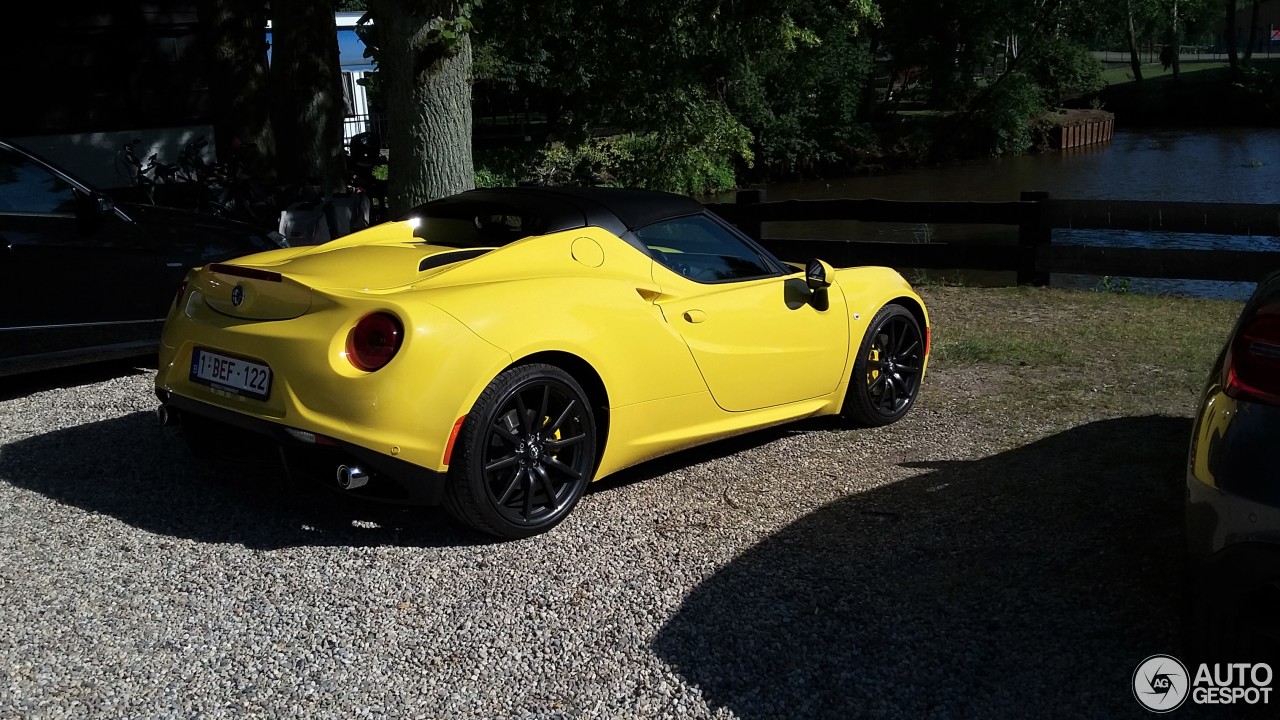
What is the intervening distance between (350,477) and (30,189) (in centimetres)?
423

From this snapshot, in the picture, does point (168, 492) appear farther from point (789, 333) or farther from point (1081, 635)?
point (1081, 635)

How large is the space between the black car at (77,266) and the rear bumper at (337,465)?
295cm

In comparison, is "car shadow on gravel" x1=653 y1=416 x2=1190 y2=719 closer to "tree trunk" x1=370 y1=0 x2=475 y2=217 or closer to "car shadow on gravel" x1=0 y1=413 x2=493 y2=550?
"car shadow on gravel" x1=0 y1=413 x2=493 y2=550

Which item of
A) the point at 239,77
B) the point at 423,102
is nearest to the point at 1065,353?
the point at 423,102

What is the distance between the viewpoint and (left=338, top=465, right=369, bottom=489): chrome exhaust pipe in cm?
421

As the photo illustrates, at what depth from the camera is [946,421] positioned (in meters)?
6.57

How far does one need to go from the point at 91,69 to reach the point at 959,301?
1451cm

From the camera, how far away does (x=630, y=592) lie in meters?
4.12

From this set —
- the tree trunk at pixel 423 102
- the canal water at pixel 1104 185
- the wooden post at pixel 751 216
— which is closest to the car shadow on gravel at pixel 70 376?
the tree trunk at pixel 423 102

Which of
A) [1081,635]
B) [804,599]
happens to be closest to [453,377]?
[804,599]

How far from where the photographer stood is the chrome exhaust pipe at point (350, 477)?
4.21 meters

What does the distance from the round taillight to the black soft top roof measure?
1.03m

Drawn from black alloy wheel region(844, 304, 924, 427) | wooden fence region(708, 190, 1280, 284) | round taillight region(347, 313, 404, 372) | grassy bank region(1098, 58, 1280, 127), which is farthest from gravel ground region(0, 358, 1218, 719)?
grassy bank region(1098, 58, 1280, 127)

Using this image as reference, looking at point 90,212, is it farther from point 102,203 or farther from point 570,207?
point 570,207
